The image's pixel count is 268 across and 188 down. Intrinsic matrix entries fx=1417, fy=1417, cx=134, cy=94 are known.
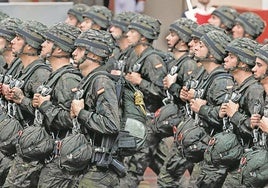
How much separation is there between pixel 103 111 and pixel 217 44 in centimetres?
250

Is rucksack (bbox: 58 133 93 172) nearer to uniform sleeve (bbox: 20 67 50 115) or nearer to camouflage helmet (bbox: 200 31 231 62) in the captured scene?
uniform sleeve (bbox: 20 67 50 115)

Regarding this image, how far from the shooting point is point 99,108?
14.1 meters

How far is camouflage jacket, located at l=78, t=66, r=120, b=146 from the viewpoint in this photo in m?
14.0

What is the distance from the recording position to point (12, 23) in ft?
55.6

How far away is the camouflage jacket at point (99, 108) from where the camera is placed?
46.1ft

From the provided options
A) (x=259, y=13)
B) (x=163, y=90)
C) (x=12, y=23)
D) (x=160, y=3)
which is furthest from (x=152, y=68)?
(x=160, y=3)

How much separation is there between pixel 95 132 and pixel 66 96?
2.53 feet

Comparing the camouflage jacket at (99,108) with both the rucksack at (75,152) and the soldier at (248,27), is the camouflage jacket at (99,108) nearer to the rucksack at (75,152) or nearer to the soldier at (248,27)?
the rucksack at (75,152)

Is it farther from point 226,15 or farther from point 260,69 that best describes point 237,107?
point 226,15

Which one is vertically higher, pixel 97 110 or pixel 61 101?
pixel 97 110

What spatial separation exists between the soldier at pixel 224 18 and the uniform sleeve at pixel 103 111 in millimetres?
6155

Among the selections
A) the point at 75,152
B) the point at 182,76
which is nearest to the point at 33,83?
the point at 75,152

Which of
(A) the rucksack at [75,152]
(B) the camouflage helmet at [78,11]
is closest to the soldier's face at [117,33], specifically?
(B) the camouflage helmet at [78,11]

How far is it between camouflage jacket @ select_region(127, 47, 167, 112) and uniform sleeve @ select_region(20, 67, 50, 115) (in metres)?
2.37
